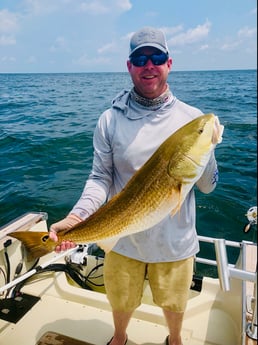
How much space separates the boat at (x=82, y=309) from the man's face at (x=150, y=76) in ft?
4.89

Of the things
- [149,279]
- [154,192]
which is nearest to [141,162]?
[154,192]

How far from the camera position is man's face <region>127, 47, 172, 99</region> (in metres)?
2.39

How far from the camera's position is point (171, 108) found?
2.51m

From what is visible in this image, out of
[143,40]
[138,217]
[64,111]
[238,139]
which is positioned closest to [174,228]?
[138,217]

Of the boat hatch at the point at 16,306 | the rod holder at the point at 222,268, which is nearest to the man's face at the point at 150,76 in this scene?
the rod holder at the point at 222,268

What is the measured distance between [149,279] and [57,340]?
124 centimetres

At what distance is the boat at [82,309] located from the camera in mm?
3268

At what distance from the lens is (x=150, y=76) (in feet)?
7.88

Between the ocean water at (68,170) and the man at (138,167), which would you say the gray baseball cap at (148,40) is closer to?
the man at (138,167)

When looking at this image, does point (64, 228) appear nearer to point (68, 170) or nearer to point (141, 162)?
point (141, 162)

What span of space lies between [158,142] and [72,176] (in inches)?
312

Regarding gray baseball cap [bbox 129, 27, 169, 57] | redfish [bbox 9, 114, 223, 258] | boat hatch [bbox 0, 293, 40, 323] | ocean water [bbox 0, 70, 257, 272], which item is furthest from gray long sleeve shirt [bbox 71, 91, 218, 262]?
boat hatch [bbox 0, 293, 40, 323]

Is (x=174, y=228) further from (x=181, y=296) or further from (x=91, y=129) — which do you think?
(x=91, y=129)

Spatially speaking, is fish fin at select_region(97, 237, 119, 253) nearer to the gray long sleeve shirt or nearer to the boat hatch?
the gray long sleeve shirt
